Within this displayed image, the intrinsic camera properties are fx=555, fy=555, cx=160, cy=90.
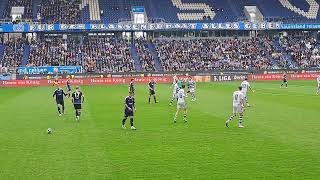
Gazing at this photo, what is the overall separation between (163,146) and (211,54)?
69336 mm

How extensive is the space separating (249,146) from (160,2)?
81.2m

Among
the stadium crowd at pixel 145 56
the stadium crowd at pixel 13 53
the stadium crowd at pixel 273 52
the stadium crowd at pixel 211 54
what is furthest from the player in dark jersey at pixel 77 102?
the stadium crowd at pixel 273 52

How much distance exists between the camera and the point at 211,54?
291 feet

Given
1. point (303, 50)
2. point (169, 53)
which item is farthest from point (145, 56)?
point (303, 50)

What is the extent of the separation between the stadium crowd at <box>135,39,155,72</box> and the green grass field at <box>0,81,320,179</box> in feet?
163

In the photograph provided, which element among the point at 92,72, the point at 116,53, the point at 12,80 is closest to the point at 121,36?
the point at 116,53

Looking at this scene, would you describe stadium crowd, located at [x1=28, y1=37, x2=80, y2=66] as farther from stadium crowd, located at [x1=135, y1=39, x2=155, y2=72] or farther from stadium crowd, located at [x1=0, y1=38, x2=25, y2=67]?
stadium crowd, located at [x1=135, y1=39, x2=155, y2=72]

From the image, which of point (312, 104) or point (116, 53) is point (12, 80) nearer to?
point (116, 53)

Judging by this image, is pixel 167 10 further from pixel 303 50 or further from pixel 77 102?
pixel 77 102

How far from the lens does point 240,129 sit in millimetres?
25094

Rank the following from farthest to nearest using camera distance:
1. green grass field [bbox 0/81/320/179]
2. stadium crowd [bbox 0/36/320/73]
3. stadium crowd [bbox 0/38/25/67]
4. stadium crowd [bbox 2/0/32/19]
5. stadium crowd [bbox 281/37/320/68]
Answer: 1. stadium crowd [bbox 2/0/32/19]
2. stadium crowd [bbox 281/37/320/68]
3. stadium crowd [bbox 0/36/320/73]
4. stadium crowd [bbox 0/38/25/67]
5. green grass field [bbox 0/81/320/179]

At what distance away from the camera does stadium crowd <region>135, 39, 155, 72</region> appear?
8381cm

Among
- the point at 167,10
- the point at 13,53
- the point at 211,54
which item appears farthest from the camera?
the point at 167,10

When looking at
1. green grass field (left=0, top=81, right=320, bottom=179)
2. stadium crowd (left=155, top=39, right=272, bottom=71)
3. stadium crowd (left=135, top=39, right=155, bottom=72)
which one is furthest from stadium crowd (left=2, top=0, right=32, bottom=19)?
green grass field (left=0, top=81, right=320, bottom=179)
